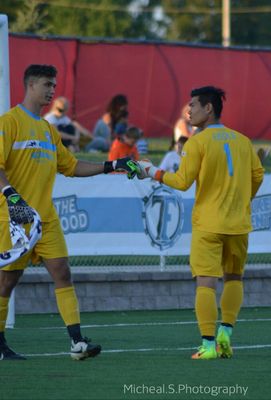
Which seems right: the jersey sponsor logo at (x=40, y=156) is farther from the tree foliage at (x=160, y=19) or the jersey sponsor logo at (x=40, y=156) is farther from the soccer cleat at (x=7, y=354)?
the tree foliage at (x=160, y=19)

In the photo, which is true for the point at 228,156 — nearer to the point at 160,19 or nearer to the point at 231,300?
the point at 231,300

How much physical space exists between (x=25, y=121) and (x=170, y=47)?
11198 millimetres

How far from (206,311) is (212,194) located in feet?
2.85

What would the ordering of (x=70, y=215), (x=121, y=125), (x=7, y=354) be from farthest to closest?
(x=121, y=125), (x=70, y=215), (x=7, y=354)

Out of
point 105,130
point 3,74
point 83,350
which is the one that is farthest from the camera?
point 105,130

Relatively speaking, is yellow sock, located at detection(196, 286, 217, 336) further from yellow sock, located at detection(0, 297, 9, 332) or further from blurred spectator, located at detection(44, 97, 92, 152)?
blurred spectator, located at detection(44, 97, 92, 152)

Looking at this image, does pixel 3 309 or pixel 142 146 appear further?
pixel 142 146

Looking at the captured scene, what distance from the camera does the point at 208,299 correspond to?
10.4m

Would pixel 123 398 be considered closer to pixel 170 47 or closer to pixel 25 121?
pixel 25 121

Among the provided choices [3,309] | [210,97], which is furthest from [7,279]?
[210,97]

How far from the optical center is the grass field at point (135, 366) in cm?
844

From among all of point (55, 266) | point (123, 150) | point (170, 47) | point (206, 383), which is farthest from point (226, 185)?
point (170, 47)

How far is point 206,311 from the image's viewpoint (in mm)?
10414

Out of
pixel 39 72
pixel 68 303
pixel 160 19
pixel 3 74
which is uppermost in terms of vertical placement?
pixel 39 72
